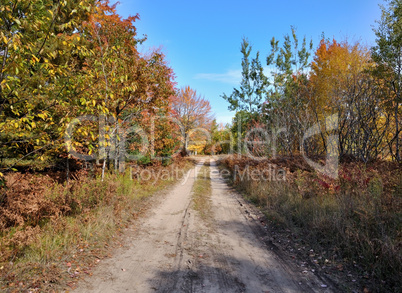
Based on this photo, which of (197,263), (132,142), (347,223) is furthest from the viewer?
(132,142)

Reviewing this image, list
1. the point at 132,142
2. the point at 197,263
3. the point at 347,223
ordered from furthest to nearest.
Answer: the point at 132,142
the point at 347,223
the point at 197,263

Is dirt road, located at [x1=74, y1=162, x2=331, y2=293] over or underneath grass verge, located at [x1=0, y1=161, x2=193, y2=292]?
underneath

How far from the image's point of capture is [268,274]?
4012mm

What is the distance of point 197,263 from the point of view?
172 inches

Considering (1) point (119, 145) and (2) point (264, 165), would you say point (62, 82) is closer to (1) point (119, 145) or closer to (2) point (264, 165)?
(1) point (119, 145)

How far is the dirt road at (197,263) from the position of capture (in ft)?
11.8

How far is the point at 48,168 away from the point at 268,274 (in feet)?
36.5

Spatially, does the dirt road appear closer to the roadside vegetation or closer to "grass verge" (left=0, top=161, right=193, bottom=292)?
"grass verge" (left=0, top=161, right=193, bottom=292)

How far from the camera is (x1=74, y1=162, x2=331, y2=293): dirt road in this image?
3.61m

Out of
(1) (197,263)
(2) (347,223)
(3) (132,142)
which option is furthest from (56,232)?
(3) (132,142)

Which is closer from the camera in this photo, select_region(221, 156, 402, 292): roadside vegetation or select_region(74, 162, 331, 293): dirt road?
select_region(74, 162, 331, 293): dirt road

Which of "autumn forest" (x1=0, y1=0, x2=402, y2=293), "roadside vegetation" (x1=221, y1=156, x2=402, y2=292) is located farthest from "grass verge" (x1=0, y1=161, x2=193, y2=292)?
"roadside vegetation" (x1=221, y1=156, x2=402, y2=292)

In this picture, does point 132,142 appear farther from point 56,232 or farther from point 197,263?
point 197,263

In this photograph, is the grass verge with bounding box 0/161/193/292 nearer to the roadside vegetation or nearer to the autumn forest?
the autumn forest
